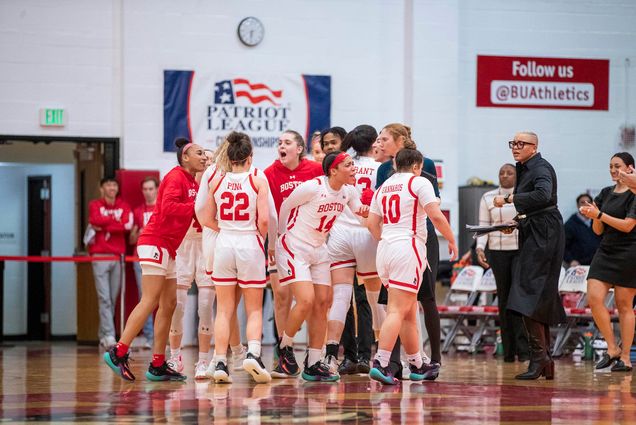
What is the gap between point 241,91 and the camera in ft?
46.2

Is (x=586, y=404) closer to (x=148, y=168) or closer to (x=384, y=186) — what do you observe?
(x=384, y=186)

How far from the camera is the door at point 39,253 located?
1481cm

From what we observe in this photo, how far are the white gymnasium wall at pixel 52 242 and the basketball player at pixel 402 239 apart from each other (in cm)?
841

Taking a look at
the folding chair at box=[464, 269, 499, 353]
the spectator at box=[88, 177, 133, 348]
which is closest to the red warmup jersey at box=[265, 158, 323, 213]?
the folding chair at box=[464, 269, 499, 353]

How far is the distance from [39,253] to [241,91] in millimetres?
3583

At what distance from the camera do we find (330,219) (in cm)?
770

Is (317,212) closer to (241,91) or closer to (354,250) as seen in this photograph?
(354,250)

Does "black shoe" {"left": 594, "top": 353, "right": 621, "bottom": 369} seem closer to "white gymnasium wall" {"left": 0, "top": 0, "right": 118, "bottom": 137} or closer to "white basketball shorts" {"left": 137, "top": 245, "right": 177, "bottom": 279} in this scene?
"white basketball shorts" {"left": 137, "top": 245, "right": 177, "bottom": 279}

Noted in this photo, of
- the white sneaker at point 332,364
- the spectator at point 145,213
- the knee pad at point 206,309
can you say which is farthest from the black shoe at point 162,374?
the spectator at point 145,213

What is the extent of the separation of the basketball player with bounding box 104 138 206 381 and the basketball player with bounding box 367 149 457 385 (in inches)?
56.9

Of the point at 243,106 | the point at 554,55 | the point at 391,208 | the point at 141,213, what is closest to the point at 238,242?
the point at 391,208

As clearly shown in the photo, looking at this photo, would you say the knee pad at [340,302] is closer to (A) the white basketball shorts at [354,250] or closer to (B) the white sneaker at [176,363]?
(A) the white basketball shorts at [354,250]

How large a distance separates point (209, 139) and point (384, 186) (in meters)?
6.90

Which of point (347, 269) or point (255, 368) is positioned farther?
point (347, 269)
